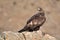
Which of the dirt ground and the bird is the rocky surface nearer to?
the bird

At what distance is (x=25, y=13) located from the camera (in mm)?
29906

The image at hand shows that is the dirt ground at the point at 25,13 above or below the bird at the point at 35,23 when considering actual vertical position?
below

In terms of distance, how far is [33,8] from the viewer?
30.9 meters

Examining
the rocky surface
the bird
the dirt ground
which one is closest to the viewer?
the rocky surface

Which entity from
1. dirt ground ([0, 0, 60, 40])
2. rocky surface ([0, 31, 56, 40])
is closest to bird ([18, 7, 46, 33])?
rocky surface ([0, 31, 56, 40])

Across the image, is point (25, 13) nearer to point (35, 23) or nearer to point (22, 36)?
point (35, 23)

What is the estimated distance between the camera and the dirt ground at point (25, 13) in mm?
26797

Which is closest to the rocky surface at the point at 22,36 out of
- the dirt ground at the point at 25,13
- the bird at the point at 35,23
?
the bird at the point at 35,23

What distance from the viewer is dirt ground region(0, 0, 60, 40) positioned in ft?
87.9

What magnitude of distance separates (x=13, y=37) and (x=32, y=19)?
8.58ft

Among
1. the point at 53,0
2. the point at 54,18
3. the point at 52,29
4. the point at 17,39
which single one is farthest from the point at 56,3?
the point at 17,39

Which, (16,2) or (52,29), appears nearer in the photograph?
(52,29)

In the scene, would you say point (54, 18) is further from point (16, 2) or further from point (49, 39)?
point (49, 39)

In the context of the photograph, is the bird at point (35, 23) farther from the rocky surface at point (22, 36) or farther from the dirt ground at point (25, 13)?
the dirt ground at point (25, 13)
